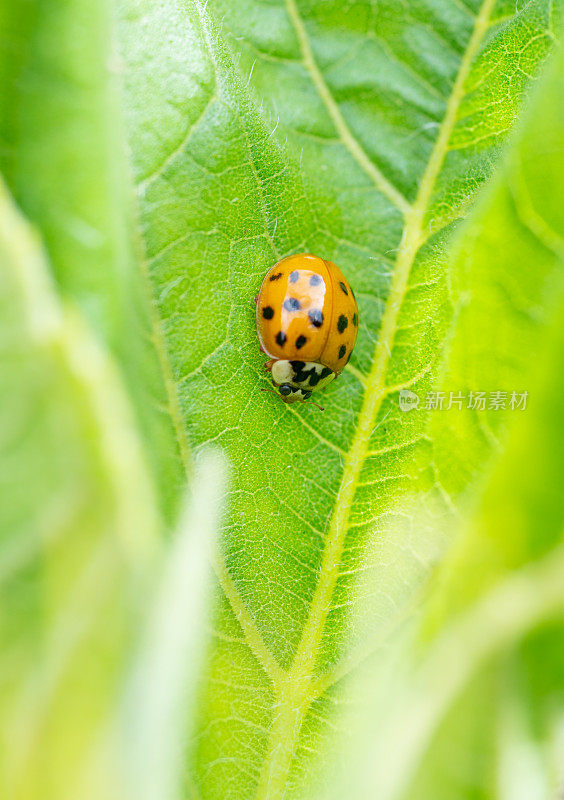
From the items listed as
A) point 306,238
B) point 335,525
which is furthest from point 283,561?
point 306,238

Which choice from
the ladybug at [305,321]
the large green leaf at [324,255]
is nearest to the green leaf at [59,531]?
the large green leaf at [324,255]

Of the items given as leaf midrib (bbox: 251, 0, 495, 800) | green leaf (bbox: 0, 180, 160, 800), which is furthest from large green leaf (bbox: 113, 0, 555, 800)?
green leaf (bbox: 0, 180, 160, 800)

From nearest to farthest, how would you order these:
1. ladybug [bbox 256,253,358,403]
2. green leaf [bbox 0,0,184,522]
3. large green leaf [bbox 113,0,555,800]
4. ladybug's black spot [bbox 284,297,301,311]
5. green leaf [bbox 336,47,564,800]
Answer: green leaf [bbox 336,47,564,800], green leaf [bbox 0,0,184,522], large green leaf [bbox 113,0,555,800], ladybug [bbox 256,253,358,403], ladybug's black spot [bbox 284,297,301,311]

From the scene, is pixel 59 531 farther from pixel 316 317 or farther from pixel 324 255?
pixel 316 317

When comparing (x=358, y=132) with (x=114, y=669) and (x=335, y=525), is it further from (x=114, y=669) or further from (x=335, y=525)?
(x=114, y=669)

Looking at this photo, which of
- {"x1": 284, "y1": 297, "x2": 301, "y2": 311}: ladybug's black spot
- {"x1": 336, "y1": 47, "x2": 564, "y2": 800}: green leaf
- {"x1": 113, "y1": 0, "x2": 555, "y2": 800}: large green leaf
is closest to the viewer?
{"x1": 336, "y1": 47, "x2": 564, "y2": 800}: green leaf

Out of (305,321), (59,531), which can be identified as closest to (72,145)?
(59,531)

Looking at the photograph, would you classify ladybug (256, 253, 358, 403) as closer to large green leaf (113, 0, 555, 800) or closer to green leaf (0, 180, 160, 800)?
large green leaf (113, 0, 555, 800)
